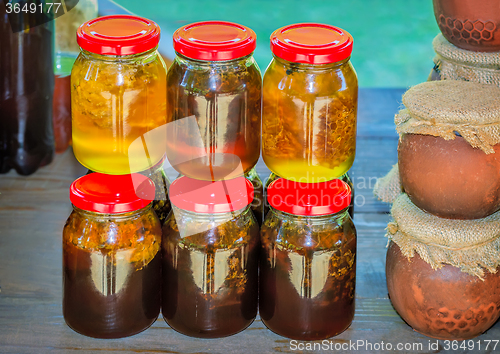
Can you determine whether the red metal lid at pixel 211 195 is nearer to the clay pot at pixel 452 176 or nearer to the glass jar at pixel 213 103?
the glass jar at pixel 213 103

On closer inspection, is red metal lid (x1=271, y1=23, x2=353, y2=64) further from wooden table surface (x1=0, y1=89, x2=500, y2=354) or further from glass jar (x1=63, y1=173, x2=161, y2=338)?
wooden table surface (x1=0, y1=89, x2=500, y2=354)

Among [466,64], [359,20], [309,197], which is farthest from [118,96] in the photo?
[359,20]

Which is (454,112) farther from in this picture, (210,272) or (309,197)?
(210,272)

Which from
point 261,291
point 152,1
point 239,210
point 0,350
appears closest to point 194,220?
point 239,210

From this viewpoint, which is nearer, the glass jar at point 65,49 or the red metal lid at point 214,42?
the red metal lid at point 214,42

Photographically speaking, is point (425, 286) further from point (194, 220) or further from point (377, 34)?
point (377, 34)

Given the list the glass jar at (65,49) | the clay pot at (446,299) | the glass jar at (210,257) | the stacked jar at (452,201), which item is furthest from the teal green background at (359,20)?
the glass jar at (210,257)

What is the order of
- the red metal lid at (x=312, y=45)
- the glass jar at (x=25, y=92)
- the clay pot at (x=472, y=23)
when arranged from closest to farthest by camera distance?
the red metal lid at (x=312, y=45) < the clay pot at (x=472, y=23) < the glass jar at (x=25, y=92)
